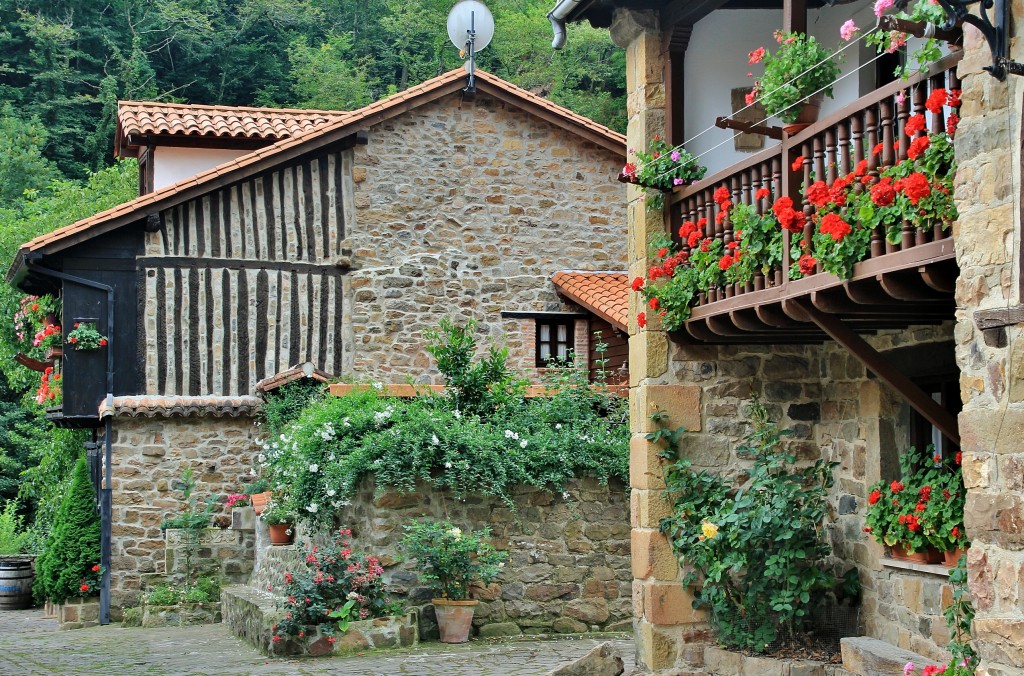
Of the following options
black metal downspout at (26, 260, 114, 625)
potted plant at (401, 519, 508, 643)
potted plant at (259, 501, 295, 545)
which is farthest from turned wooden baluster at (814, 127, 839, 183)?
black metal downspout at (26, 260, 114, 625)

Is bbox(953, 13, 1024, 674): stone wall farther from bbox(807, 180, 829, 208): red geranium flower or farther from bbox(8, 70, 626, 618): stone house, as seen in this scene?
bbox(8, 70, 626, 618): stone house

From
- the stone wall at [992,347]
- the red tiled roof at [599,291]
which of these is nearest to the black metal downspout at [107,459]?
the red tiled roof at [599,291]

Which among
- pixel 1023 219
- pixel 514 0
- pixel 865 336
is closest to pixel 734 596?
pixel 865 336

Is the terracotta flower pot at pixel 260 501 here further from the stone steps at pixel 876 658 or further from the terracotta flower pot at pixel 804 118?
the terracotta flower pot at pixel 804 118

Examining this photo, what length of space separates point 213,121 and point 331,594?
27.1 feet

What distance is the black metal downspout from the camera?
13.5 meters

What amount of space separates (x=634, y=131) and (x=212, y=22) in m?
22.5

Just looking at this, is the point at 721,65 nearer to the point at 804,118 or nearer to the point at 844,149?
the point at 804,118

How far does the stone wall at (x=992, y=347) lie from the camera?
4.70 m

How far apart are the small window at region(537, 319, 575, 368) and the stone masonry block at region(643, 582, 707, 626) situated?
23.4 feet

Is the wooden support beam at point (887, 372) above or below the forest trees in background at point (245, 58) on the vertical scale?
below

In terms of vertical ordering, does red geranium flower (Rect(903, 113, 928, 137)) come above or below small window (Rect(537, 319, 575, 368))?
above

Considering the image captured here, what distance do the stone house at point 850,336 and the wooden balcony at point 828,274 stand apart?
1cm

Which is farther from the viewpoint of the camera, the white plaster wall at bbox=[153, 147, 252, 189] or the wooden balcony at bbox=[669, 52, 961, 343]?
the white plaster wall at bbox=[153, 147, 252, 189]
